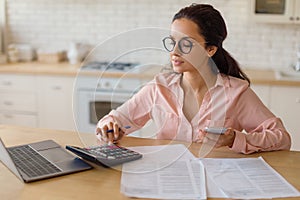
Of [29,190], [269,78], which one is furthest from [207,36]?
[269,78]

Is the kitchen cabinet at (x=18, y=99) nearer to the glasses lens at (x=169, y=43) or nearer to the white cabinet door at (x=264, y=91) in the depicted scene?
the white cabinet door at (x=264, y=91)

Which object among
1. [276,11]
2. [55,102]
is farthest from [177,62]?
[55,102]

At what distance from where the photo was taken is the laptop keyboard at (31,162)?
1580 mm

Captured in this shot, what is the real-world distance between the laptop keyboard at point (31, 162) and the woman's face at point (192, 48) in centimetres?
61

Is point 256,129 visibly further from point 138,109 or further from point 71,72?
point 71,72

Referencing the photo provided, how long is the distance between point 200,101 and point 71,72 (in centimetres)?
200

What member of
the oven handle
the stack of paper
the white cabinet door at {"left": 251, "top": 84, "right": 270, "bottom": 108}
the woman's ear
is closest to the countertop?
the white cabinet door at {"left": 251, "top": 84, "right": 270, "bottom": 108}

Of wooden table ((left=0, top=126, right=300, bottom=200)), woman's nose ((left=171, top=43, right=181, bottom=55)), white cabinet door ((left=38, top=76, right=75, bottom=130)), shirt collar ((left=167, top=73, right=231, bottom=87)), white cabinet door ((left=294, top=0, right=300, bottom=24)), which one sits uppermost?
white cabinet door ((left=294, top=0, right=300, bottom=24))

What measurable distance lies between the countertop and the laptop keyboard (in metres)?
1.51

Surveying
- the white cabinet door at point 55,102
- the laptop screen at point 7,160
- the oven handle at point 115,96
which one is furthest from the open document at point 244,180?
Answer: the white cabinet door at point 55,102

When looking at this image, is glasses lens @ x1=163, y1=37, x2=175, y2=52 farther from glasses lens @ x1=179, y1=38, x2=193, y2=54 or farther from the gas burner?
the gas burner

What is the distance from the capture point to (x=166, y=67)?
87.0 inches

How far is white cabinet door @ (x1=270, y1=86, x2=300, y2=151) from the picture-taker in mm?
3473

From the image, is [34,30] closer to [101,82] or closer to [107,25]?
[107,25]
